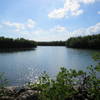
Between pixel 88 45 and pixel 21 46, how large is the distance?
128 feet

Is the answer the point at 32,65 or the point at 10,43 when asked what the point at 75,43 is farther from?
the point at 32,65

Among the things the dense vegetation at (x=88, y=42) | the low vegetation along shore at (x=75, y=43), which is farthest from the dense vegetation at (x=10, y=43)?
the dense vegetation at (x=88, y=42)

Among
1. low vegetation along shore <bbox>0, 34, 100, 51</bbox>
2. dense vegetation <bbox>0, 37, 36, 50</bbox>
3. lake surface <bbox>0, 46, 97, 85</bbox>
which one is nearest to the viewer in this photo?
lake surface <bbox>0, 46, 97, 85</bbox>

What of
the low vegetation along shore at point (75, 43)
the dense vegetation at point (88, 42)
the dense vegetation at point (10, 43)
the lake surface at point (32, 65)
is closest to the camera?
the lake surface at point (32, 65)

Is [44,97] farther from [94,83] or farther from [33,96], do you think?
[33,96]

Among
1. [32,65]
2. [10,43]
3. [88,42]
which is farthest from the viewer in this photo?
[10,43]

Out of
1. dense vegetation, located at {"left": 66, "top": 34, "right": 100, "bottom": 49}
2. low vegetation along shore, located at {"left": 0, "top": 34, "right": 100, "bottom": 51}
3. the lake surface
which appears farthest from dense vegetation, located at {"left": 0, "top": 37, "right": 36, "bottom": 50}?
the lake surface

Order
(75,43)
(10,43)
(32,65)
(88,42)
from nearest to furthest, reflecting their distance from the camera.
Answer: (32,65) → (88,42) → (10,43) → (75,43)

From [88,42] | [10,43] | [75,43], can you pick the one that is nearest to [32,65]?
[88,42]

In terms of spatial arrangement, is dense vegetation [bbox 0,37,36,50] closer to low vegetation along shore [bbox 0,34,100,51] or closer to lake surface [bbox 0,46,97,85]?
low vegetation along shore [bbox 0,34,100,51]

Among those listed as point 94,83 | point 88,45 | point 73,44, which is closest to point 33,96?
point 94,83

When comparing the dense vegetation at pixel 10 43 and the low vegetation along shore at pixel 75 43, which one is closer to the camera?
the low vegetation along shore at pixel 75 43

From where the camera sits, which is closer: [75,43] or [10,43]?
[10,43]

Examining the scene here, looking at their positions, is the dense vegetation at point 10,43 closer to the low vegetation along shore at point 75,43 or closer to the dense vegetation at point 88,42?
the low vegetation along shore at point 75,43
